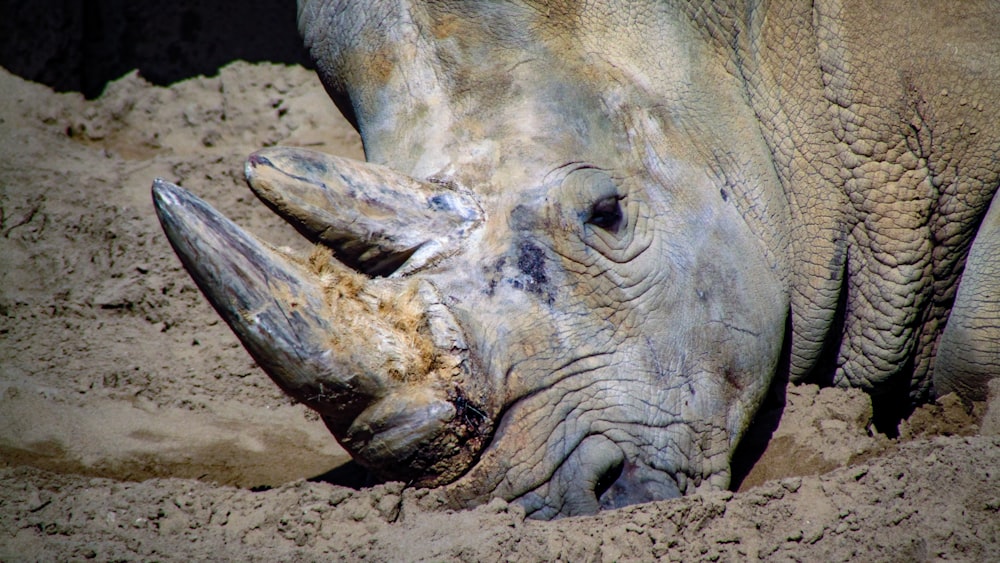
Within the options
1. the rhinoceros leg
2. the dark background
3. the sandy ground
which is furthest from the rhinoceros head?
the dark background

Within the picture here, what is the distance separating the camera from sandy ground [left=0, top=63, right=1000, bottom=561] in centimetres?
255

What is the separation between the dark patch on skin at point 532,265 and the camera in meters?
2.79

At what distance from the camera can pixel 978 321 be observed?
3639 mm

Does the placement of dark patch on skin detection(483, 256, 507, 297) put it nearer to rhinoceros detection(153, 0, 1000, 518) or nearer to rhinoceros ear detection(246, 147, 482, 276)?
rhinoceros detection(153, 0, 1000, 518)

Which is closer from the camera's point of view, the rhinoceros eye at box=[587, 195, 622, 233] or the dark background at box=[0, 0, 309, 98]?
the rhinoceros eye at box=[587, 195, 622, 233]

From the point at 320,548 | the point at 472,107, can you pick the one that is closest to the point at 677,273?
the point at 472,107

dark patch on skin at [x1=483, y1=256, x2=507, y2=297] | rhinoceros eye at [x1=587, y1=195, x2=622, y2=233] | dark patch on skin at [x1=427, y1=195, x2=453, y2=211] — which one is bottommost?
dark patch on skin at [x1=483, y1=256, x2=507, y2=297]

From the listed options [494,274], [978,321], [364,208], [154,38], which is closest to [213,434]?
[364,208]

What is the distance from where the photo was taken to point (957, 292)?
373 cm

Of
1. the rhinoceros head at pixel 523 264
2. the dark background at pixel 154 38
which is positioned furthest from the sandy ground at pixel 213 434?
the rhinoceros head at pixel 523 264

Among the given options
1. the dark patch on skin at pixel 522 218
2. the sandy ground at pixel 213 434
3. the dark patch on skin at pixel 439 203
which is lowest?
the sandy ground at pixel 213 434

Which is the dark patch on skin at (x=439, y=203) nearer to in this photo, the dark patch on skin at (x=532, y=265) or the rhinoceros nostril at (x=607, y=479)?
the dark patch on skin at (x=532, y=265)

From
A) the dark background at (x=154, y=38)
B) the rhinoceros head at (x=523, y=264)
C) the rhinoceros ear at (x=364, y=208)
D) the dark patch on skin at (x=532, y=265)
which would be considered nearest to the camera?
the rhinoceros head at (x=523, y=264)

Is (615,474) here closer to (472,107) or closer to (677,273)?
(677,273)
